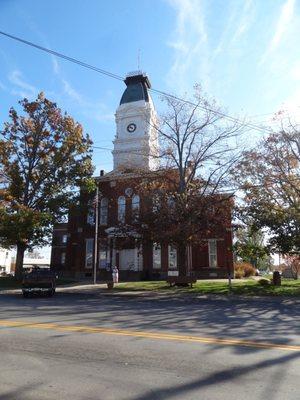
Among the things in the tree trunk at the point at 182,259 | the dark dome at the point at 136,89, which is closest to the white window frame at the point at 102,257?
the tree trunk at the point at 182,259

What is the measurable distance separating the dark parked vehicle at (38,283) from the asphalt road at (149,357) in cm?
1041

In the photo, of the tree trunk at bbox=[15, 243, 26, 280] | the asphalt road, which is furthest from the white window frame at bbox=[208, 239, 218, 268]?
the asphalt road

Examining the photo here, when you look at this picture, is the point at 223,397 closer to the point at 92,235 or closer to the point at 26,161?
the point at 26,161

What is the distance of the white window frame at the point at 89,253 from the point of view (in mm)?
44219

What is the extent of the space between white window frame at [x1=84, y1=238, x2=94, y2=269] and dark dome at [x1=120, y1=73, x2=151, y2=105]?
1779 cm

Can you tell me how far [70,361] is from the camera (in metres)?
8.04

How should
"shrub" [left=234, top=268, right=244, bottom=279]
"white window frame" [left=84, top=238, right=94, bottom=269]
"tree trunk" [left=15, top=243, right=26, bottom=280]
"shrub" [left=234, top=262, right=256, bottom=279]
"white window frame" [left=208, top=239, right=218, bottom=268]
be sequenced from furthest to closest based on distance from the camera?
"white window frame" [left=84, top=238, right=94, bottom=269] → "shrub" [left=234, top=262, right=256, bottom=279] → "shrub" [left=234, top=268, right=244, bottom=279] → "white window frame" [left=208, top=239, right=218, bottom=268] → "tree trunk" [left=15, top=243, right=26, bottom=280]

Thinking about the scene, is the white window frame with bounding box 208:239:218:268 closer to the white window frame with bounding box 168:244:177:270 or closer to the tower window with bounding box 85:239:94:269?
the white window frame with bounding box 168:244:177:270

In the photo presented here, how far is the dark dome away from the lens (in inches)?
2056

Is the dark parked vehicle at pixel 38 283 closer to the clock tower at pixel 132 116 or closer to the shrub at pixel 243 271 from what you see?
the shrub at pixel 243 271

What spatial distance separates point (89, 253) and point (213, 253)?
12.3 meters

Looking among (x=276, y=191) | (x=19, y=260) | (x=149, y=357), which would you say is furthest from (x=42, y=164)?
(x=149, y=357)

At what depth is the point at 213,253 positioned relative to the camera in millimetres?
41281

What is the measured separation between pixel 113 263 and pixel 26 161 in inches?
501
